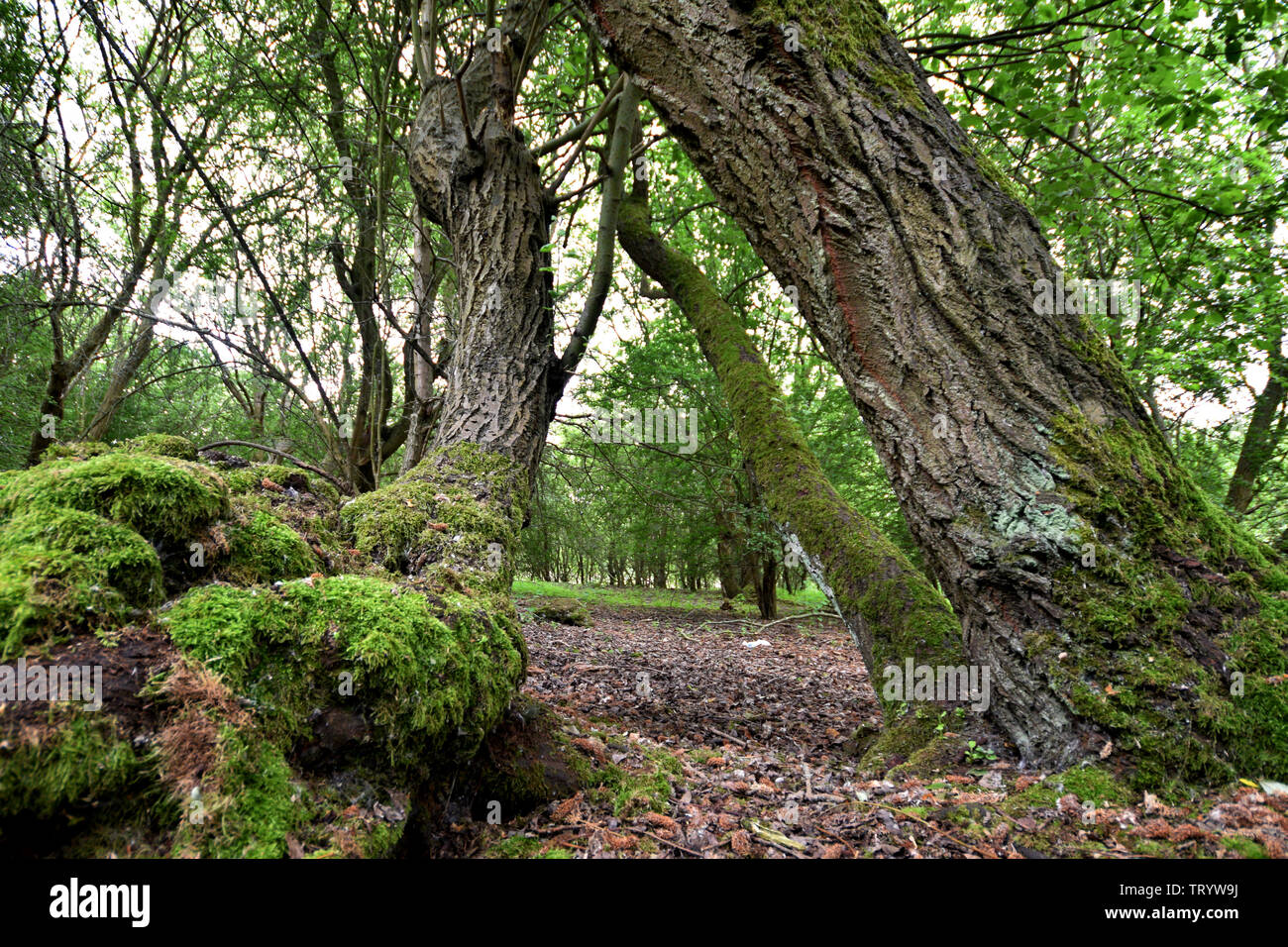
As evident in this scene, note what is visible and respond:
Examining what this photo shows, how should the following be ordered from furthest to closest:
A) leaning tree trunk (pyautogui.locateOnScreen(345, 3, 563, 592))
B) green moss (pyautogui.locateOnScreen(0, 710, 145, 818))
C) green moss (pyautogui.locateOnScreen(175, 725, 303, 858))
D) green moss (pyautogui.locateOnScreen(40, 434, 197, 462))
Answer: leaning tree trunk (pyautogui.locateOnScreen(345, 3, 563, 592)), green moss (pyautogui.locateOnScreen(40, 434, 197, 462)), green moss (pyautogui.locateOnScreen(175, 725, 303, 858)), green moss (pyautogui.locateOnScreen(0, 710, 145, 818))

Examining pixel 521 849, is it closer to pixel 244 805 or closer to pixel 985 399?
pixel 244 805

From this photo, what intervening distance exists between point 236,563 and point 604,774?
1.40 m

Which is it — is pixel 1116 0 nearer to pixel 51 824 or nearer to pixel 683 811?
pixel 683 811

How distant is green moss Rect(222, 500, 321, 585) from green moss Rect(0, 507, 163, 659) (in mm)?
245

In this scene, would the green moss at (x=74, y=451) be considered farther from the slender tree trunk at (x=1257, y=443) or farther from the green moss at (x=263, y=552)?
the slender tree trunk at (x=1257, y=443)

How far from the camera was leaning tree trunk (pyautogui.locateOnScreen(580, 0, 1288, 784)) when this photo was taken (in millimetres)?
1885

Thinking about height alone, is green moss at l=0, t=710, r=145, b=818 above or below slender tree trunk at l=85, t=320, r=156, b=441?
below

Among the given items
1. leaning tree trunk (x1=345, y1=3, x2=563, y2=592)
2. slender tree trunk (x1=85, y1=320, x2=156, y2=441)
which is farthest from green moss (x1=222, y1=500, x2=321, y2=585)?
slender tree trunk (x1=85, y1=320, x2=156, y2=441)

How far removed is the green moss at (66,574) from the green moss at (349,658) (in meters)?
0.11

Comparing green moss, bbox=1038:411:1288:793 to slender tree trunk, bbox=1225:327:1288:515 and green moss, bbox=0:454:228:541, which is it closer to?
green moss, bbox=0:454:228:541

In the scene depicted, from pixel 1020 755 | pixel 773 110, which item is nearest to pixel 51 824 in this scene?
pixel 1020 755

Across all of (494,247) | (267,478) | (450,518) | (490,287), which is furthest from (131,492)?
(494,247)

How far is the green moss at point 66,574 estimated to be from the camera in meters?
1.10

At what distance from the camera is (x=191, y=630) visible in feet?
4.27
